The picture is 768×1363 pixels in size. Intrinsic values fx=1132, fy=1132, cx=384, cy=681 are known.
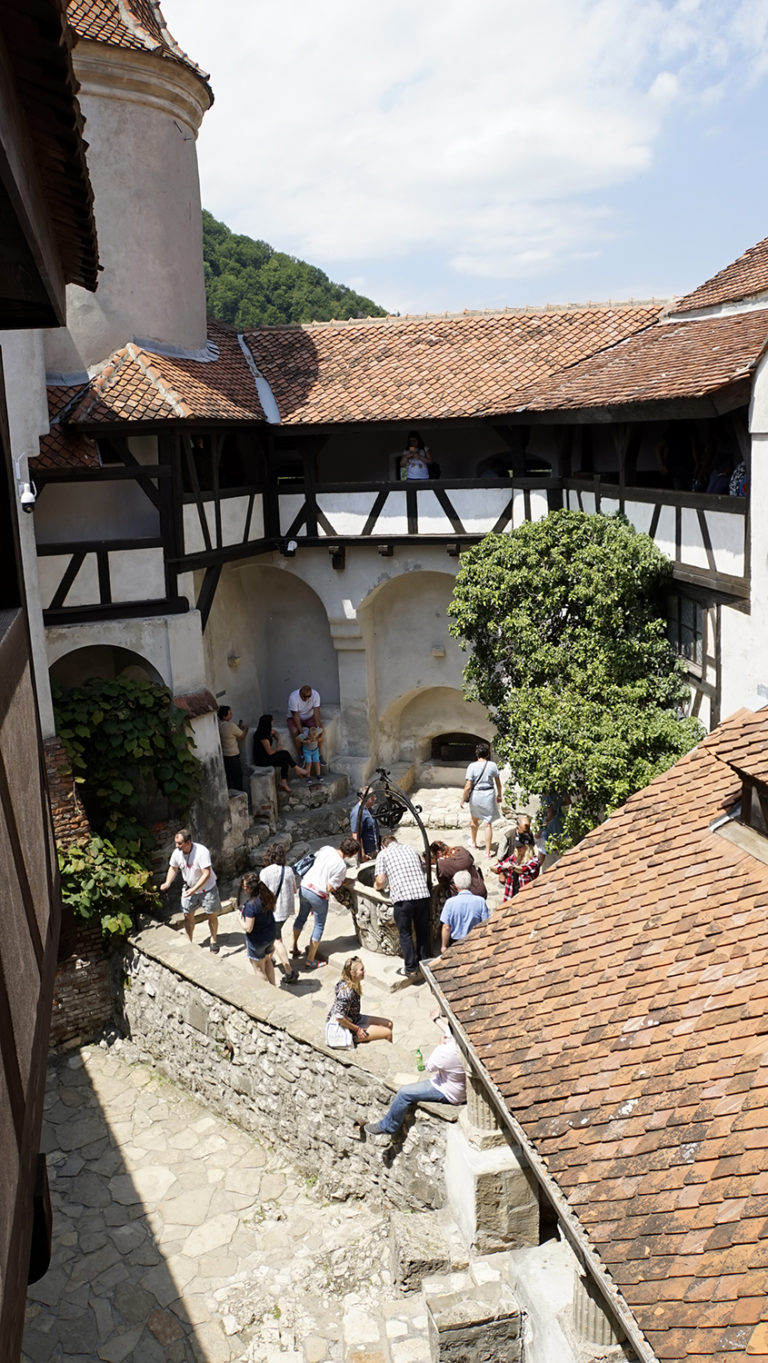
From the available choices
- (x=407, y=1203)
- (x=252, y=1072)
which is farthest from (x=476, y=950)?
(x=252, y=1072)

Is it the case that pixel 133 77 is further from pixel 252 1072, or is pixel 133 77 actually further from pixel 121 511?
pixel 252 1072

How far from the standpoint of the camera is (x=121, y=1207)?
32.4ft

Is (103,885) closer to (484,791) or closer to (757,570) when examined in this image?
(484,791)

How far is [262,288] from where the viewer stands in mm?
37531

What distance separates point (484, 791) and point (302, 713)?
3.97m

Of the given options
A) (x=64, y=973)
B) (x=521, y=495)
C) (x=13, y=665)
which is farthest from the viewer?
(x=521, y=495)

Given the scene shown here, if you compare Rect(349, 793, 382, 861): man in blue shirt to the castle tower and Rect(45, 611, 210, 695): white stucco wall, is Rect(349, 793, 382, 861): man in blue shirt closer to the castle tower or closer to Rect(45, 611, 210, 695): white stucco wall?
Rect(45, 611, 210, 695): white stucco wall

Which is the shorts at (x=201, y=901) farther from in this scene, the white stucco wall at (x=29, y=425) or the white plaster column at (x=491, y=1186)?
the white plaster column at (x=491, y=1186)

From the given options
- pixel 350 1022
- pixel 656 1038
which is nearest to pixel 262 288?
pixel 350 1022

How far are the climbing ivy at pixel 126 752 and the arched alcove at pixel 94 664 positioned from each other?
60.0 inches

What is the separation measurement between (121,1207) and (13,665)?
730 cm

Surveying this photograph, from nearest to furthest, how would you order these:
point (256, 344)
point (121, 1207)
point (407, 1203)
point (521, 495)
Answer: point (407, 1203), point (121, 1207), point (521, 495), point (256, 344)

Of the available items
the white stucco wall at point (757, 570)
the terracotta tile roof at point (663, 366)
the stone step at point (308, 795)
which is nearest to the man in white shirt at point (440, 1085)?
the white stucco wall at point (757, 570)

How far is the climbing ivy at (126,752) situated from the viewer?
13.0 m
